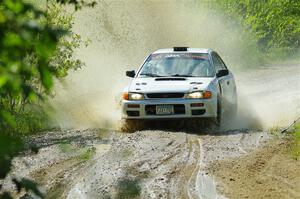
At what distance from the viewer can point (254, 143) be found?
10336 mm

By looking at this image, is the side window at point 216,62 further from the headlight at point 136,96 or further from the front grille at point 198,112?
the headlight at point 136,96

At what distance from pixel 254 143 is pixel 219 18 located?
26.1 m

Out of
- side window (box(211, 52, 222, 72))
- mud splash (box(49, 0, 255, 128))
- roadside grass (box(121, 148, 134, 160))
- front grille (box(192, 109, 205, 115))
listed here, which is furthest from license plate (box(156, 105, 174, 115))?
mud splash (box(49, 0, 255, 128))

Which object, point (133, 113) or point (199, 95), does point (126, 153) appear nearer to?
point (133, 113)

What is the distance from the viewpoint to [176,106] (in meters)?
11.8

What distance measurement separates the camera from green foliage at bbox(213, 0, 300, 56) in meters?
34.1

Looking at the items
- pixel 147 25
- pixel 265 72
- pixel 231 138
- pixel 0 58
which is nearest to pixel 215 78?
pixel 231 138

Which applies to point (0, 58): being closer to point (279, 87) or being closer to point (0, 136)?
point (0, 136)

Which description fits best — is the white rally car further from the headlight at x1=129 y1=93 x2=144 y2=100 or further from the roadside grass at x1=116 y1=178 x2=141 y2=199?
the roadside grass at x1=116 y1=178 x2=141 y2=199

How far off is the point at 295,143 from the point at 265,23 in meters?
→ 25.2

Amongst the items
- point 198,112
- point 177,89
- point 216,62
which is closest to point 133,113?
point 177,89

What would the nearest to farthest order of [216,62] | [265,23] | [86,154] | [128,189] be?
[128,189]
[86,154]
[216,62]
[265,23]

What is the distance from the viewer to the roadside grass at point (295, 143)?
9289 mm

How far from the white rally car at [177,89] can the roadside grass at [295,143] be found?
4.41 feet
